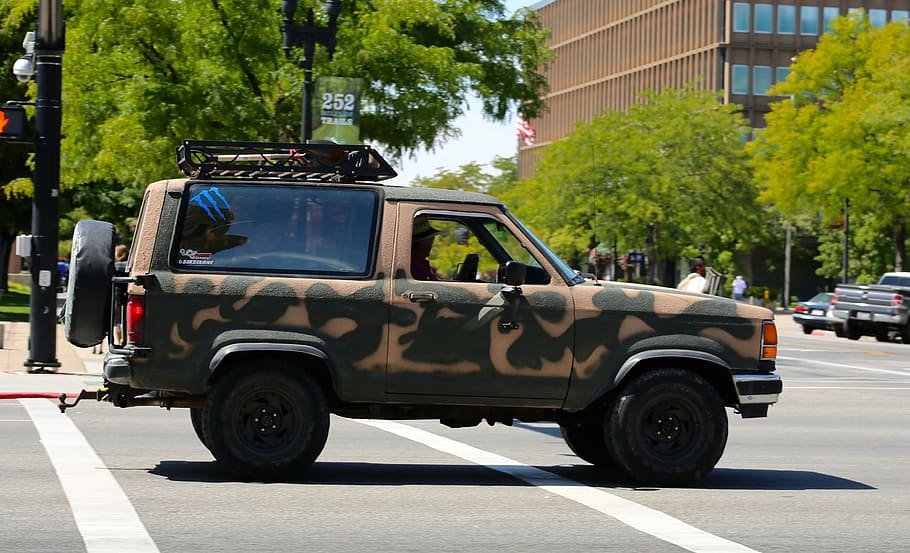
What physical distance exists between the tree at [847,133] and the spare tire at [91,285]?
45.5m

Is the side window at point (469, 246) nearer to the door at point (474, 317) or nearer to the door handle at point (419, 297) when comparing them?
the door at point (474, 317)

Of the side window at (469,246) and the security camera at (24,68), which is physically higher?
the security camera at (24,68)

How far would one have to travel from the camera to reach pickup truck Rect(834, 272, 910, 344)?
3922 cm

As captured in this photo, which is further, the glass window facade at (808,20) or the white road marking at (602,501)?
the glass window facade at (808,20)

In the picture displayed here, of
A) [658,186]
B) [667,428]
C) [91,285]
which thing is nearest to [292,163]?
[91,285]

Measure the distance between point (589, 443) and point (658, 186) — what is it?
198 feet

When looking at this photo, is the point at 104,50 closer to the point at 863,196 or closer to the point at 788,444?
the point at 788,444

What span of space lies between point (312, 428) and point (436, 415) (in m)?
0.92

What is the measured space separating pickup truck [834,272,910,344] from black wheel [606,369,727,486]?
30.1 m

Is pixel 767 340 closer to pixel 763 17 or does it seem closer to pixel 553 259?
pixel 553 259

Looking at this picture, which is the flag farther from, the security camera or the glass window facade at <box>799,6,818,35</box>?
the security camera

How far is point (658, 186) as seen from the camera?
234 feet

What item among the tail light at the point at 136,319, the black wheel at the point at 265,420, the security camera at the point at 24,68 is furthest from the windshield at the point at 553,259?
the security camera at the point at 24,68

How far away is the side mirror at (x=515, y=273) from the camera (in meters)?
10.0
